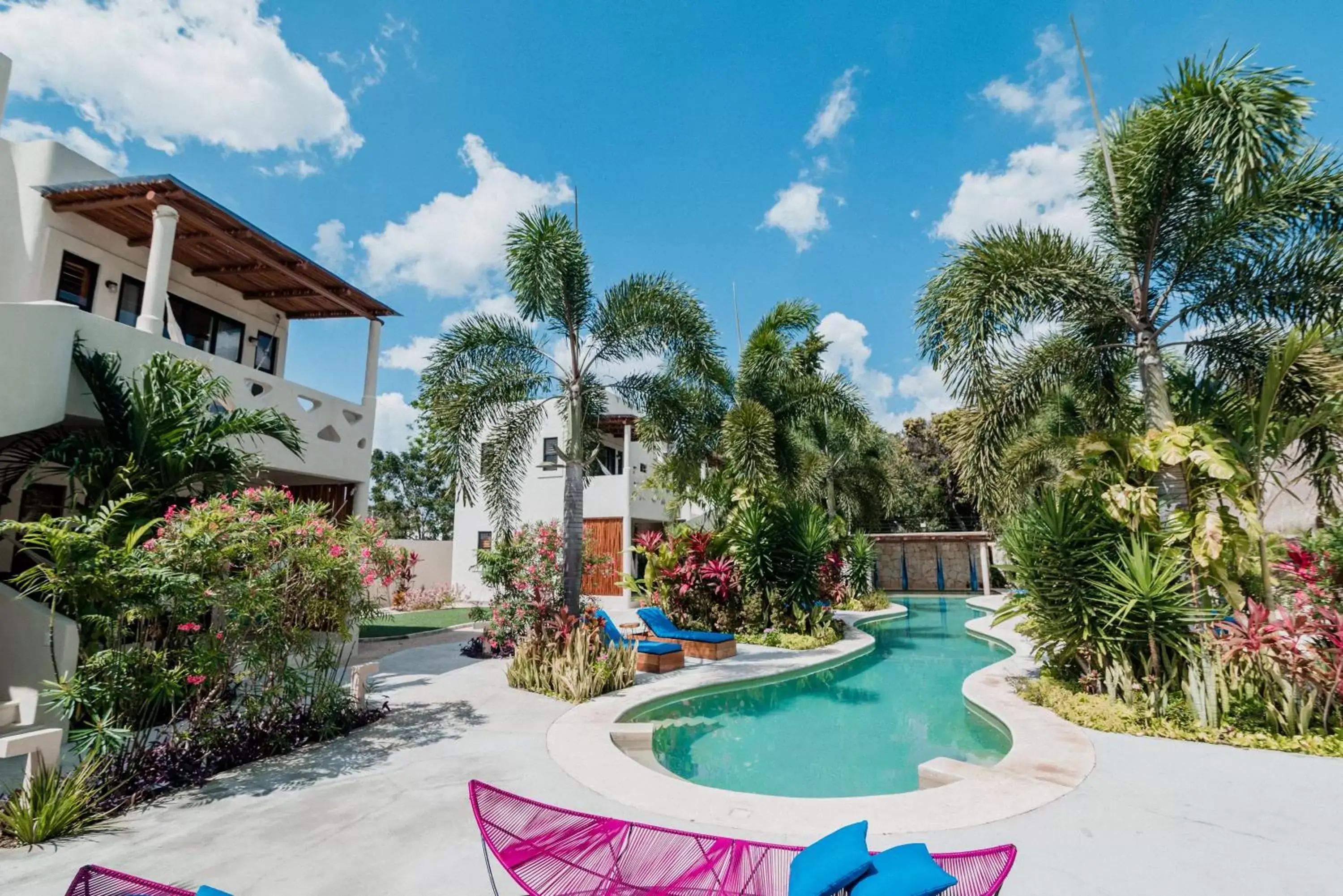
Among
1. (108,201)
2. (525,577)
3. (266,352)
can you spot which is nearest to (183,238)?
(108,201)

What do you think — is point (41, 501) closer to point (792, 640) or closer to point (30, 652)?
point (30, 652)

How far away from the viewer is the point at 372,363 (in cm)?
1252

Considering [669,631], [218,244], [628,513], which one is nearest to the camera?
[218,244]

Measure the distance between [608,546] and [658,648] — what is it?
11.5m

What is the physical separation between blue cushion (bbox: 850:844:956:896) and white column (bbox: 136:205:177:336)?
10.4 m

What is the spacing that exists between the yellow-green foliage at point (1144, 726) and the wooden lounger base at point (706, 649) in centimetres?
508

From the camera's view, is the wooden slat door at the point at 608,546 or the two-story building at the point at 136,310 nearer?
the two-story building at the point at 136,310

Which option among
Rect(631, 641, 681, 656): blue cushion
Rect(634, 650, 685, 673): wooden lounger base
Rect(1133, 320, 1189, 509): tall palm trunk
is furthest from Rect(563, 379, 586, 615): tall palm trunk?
Rect(1133, 320, 1189, 509): tall palm trunk

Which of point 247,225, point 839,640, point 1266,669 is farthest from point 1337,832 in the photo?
point 247,225

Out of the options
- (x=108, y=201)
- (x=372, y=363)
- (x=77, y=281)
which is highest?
(x=108, y=201)

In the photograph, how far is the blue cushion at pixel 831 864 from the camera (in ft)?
8.62

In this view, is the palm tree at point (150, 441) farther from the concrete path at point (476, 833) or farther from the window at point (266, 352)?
the window at point (266, 352)

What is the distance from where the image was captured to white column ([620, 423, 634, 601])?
21.5 metres

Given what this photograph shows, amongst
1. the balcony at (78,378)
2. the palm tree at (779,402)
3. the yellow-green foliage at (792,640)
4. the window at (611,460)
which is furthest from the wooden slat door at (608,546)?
the balcony at (78,378)
